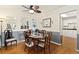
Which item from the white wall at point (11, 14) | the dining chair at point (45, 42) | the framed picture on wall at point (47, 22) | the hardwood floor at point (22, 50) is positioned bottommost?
the hardwood floor at point (22, 50)

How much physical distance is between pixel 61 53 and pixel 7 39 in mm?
1031

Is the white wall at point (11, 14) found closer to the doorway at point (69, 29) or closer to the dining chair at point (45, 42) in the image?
the dining chair at point (45, 42)

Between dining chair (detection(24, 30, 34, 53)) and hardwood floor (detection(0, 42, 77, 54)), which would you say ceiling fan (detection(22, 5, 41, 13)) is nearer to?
dining chair (detection(24, 30, 34, 53))

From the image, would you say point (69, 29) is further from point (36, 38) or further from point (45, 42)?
point (36, 38)

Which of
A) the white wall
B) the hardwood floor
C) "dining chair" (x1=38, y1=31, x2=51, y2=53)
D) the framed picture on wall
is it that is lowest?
the hardwood floor

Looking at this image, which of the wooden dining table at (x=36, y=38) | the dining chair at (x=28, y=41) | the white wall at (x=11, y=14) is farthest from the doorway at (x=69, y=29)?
the white wall at (x=11, y=14)

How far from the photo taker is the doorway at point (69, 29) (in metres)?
2.06

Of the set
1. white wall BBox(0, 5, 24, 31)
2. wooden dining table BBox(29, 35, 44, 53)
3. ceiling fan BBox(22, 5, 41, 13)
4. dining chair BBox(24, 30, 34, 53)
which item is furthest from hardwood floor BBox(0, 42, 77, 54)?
ceiling fan BBox(22, 5, 41, 13)

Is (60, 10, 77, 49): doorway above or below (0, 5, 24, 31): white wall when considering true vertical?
below

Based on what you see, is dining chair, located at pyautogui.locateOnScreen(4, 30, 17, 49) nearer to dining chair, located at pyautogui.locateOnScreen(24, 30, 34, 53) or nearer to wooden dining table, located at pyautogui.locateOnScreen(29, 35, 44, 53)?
dining chair, located at pyautogui.locateOnScreen(24, 30, 34, 53)

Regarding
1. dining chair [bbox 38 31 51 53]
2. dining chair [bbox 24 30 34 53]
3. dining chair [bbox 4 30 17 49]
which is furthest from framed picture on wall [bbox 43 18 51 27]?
dining chair [bbox 4 30 17 49]

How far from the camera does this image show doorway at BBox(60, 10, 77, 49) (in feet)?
6.75

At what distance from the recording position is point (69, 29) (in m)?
2.10
